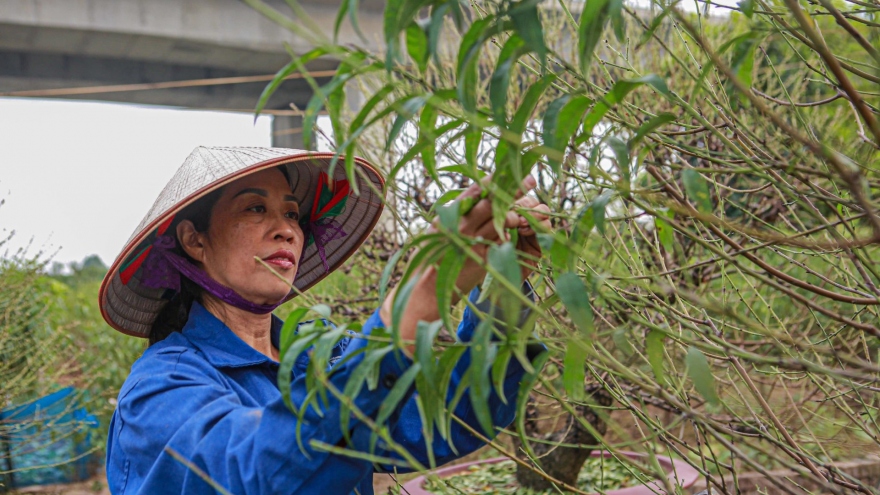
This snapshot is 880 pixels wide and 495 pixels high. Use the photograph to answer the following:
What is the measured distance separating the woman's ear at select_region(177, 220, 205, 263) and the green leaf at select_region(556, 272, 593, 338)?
1.27 meters

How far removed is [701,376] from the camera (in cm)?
76

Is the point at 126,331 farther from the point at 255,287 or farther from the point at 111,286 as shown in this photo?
the point at 255,287

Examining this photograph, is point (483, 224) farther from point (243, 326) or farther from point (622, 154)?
point (243, 326)

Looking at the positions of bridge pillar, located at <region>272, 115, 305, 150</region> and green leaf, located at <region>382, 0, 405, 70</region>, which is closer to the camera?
green leaf, located at <region>382, 0, 405, 70</region>

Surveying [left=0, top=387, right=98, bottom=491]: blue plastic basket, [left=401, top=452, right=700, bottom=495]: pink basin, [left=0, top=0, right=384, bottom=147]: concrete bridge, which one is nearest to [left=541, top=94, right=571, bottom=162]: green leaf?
[left=401, top=452, right=700, bottom=495]: pink basin

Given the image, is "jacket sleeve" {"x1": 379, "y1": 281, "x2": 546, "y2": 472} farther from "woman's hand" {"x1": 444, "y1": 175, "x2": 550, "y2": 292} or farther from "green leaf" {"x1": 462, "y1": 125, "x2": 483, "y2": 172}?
"green leaf" {"x1": 462, "y1": 125, "x2": 483, "y2": 172}

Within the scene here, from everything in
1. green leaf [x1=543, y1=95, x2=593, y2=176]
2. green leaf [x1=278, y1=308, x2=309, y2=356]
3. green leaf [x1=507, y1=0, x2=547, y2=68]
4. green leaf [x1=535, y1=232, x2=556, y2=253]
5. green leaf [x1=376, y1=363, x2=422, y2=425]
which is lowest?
green leaf [x1=376, y1=363, x2=422, y2=425]

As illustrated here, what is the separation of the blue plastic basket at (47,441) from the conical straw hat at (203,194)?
304 centimetres

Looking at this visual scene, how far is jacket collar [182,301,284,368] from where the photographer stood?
1687mm

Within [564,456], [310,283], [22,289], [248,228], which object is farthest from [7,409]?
[248,228]

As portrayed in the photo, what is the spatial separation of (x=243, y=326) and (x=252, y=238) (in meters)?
0.19

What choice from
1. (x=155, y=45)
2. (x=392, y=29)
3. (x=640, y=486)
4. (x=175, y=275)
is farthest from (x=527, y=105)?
(x=155, y=45)

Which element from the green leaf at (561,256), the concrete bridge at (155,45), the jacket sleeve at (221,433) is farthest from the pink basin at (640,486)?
the concrete bridge at (155,45)

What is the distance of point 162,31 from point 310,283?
7157 millimetres
